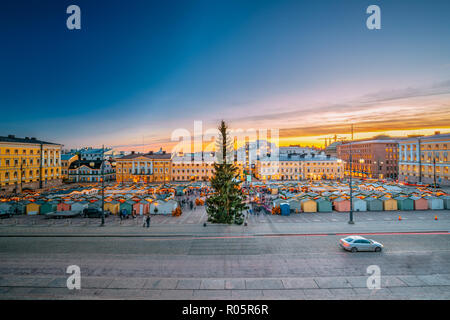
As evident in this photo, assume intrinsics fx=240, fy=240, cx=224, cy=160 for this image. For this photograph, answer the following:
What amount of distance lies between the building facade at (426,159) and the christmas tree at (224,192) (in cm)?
6542

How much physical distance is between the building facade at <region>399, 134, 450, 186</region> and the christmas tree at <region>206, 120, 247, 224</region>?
6542cm

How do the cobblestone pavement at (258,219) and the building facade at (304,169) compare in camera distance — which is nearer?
the cobblestone pavement at (258,219)

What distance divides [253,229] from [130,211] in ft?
56.1

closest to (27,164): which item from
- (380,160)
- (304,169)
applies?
(304,169)

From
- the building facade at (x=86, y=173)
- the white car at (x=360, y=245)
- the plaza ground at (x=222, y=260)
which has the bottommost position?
the plaza ground at (x=222, y=260)

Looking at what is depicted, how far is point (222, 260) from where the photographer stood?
52.2 ft

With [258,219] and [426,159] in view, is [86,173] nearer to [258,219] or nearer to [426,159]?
[258,219]

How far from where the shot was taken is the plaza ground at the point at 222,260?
11781mm

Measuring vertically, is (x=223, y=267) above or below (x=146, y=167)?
below

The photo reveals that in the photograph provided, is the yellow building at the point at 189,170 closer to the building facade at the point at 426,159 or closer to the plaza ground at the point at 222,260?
the plaza ground at the point at 222,260

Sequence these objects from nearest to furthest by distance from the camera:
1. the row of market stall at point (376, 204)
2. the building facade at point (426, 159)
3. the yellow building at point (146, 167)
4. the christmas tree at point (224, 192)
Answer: the christmas tree at point (224, 192) → the row of market stall at point (376, 204) → the building facade at point (426, 159) → the yellow building at point (146, 167)

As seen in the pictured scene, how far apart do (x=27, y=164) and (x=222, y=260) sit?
76030mm

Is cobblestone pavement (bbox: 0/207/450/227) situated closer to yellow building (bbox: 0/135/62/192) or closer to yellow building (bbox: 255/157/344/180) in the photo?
yellow building (bbox: 0/135/62/192)

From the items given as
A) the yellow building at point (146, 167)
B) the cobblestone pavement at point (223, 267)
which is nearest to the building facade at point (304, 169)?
the yellow building at point (146, 167)
